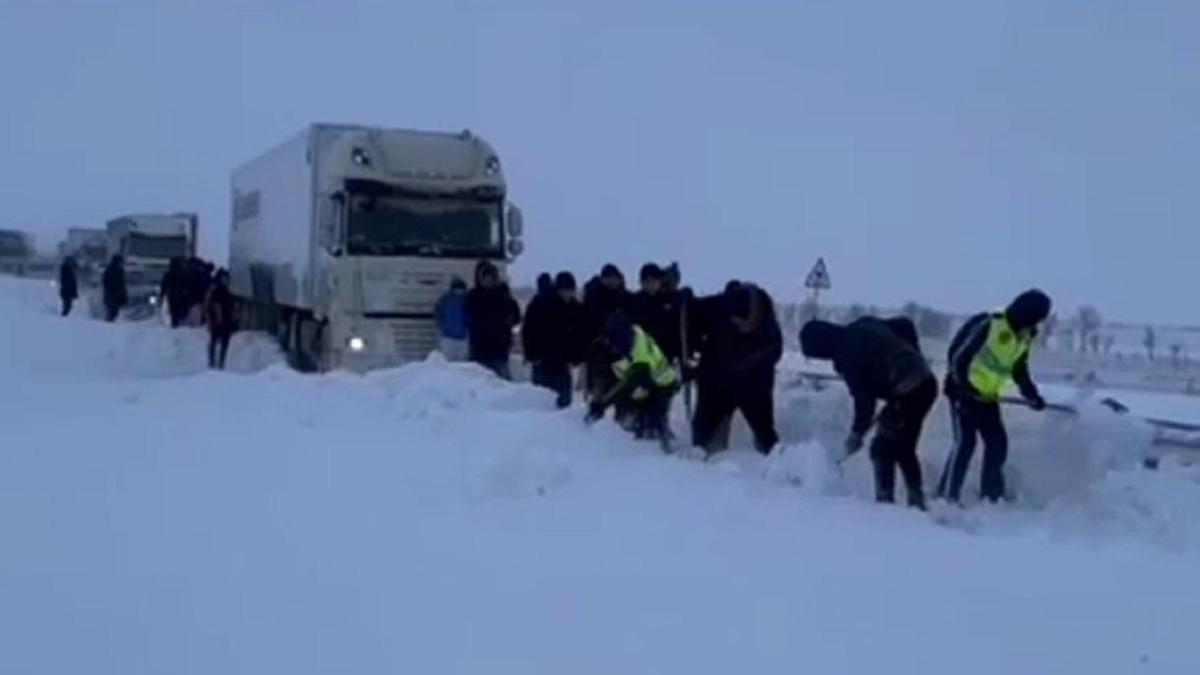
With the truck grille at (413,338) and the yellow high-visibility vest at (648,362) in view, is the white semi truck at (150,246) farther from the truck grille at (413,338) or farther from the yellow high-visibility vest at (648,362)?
the yellow high-visibility vest at (648,362)

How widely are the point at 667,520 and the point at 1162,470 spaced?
4.45 metres

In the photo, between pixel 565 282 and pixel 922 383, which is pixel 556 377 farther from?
pixel 922 383

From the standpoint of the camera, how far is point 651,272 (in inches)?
512

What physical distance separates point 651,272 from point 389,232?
706 cm

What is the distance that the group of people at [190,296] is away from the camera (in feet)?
72.5

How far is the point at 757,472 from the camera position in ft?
32.1

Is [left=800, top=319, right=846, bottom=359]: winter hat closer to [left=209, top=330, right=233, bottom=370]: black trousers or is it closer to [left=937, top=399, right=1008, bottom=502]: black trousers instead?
[left=937, top=399, right=1008, bottom=502]: black trousers

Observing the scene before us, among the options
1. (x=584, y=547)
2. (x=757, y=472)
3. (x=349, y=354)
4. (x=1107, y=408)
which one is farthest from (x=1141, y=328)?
(x=584, y=547)

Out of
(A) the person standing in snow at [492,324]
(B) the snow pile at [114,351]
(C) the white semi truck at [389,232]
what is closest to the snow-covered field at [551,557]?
(A) the person standing in snow at [492,324]

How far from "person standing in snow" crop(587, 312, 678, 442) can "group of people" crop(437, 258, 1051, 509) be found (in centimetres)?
1

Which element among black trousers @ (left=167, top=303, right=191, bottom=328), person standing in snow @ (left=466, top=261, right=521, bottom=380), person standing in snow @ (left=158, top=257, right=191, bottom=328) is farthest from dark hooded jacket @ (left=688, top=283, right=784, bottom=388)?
black trousers @ (left=167, top=303, right=191, bottom=328)

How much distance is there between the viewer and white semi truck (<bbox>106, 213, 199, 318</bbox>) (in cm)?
3822

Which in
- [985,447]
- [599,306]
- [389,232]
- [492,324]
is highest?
[389,232]

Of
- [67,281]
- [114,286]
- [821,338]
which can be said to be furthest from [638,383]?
[67,281]
